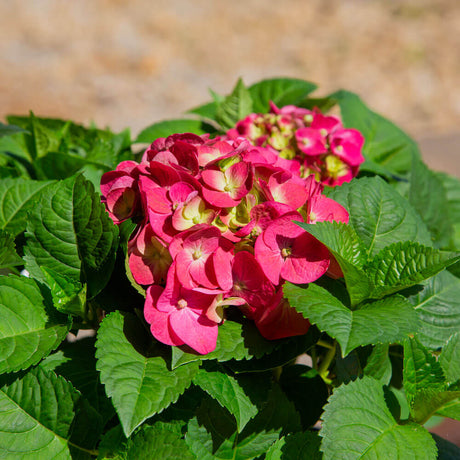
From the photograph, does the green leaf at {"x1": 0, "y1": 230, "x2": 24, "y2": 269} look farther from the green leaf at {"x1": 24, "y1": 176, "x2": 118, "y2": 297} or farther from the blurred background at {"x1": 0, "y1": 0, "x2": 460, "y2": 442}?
the blurred background at {"x1": 0, "y1": 0, "x2": 460, "y2": 442}

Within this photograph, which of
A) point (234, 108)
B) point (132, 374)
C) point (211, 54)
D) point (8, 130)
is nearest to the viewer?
point (132, 374)

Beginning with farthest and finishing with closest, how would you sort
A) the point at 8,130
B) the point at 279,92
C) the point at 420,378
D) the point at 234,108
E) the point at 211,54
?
the point at 211,54 < the point at 279,92 < the point at 234,108 < the point at 8,130 < the point at 420,378

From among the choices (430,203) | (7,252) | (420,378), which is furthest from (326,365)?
(7,252)


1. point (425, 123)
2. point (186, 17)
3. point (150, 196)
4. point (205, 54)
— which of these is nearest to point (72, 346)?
point (150, 196)

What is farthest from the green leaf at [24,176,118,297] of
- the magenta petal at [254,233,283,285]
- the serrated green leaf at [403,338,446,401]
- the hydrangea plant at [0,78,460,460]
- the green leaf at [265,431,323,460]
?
the serrated green leaf at [403,338,446,401]

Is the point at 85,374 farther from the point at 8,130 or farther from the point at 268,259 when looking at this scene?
the point at 8,130

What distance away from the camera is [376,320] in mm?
726

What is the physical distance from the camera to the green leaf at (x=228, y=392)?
737 mm

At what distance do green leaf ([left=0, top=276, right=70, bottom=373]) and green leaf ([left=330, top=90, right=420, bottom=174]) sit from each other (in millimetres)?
832

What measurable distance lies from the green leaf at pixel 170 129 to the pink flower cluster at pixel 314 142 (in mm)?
204

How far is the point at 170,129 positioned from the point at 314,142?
0.38m

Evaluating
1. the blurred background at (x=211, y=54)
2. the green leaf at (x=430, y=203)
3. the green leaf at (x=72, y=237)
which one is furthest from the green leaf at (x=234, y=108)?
the blurred background at (x=211, y=54)

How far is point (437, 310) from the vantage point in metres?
0.94

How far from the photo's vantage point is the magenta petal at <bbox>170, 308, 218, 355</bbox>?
28.6 inches
